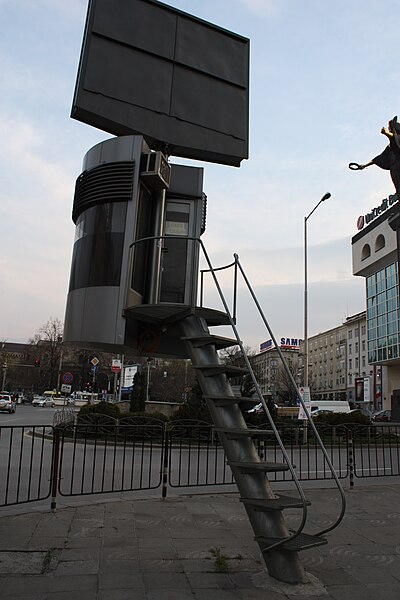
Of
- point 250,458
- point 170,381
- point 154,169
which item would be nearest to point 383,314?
point 170,381

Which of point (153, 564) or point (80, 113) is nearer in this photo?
point (153, 564)

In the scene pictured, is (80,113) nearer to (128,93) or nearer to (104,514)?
(128,93)

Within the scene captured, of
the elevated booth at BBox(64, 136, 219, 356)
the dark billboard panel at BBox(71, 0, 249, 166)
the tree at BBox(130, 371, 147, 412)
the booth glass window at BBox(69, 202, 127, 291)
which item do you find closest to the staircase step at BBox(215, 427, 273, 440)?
the elevated booth at BBox(64, 136, 219, 356)

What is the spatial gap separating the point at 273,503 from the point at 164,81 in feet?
21.7

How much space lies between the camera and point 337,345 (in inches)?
4385

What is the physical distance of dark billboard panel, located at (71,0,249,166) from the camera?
7.60m

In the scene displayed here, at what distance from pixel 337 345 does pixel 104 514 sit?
10908cm

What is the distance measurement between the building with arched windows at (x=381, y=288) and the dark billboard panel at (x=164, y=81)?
48.9 metres

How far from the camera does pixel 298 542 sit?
15.0ft

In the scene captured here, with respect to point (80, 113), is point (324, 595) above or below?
below

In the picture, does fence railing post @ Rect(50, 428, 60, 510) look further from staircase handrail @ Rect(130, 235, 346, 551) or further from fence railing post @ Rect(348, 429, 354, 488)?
fence railing post @ Rect(348, 429, 354, 488)

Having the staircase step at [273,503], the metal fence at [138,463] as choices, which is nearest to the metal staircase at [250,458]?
the staircase step at [273,503]

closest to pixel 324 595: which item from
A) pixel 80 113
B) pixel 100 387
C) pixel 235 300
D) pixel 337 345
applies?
pixel 235 300

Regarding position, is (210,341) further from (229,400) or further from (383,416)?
(383,416)
